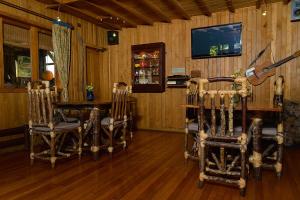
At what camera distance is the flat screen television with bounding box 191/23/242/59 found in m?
4.68

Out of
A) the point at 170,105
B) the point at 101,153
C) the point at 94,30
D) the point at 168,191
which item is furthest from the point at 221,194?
the point at 94,30

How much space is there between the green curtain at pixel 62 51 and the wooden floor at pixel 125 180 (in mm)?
1870

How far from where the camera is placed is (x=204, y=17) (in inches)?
197

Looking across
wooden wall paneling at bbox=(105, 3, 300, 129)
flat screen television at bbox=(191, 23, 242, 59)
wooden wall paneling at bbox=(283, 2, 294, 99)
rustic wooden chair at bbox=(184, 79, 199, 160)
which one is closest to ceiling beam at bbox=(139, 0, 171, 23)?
wooden wall paneling at bbox=(105, 3, 300, 129)

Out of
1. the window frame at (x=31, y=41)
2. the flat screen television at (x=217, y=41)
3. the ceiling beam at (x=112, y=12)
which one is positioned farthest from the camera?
the flat screen television at (x=217, y=41)

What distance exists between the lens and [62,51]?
15.3ft

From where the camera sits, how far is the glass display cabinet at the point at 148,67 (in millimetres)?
5434

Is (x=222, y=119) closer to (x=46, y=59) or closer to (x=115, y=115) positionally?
(x=115, y=115)

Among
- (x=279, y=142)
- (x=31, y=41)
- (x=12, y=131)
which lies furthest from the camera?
(x=31, y=41)

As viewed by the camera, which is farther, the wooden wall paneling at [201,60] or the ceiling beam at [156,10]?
the wooden wall paneling at [201,60]

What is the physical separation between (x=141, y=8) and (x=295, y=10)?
307 centimetres

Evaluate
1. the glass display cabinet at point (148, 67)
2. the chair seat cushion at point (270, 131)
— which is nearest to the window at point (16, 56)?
the glass display cabinet at point (148, 67)

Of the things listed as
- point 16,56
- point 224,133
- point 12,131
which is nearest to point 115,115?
point 224,133

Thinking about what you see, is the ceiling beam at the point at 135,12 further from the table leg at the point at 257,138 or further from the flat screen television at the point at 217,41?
the table leg at the point at 257,138
